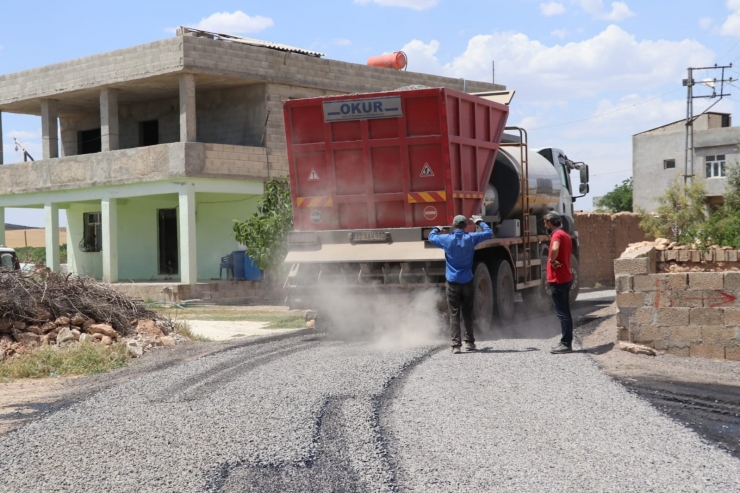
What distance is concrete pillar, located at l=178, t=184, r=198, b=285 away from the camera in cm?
2355

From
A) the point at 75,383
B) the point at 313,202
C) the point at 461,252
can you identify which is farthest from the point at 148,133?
the point at 461,252

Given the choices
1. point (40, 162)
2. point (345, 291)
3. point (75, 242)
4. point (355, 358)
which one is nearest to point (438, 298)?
point (345, 291)

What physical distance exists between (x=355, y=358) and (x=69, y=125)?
24.2m

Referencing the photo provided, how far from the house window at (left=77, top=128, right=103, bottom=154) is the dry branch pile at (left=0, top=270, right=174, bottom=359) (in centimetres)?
1806

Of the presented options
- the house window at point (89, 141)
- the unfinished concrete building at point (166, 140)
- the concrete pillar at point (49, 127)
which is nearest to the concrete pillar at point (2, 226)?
the unfinished concrete building at point (166, 140)

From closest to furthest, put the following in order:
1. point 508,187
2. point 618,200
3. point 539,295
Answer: point 508,187 < point 539,295 < point 618,200

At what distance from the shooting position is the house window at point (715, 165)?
55.6 metres

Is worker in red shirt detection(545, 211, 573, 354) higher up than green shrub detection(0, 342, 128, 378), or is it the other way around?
worker in red shirt detection(545, 211, 573, 354)

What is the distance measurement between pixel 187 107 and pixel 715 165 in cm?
4252

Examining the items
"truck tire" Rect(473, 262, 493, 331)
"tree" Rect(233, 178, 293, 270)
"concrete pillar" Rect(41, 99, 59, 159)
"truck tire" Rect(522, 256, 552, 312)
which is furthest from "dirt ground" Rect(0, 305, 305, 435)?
"concrete pillar" Rect(41, 99, 59, 159)

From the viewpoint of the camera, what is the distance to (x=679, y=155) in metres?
61.2

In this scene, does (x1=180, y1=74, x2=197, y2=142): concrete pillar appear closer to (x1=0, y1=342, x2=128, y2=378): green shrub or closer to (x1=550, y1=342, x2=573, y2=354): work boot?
(x1=0, y1=342, x2=128, y2=378): green shrub

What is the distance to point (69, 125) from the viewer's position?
1235 inches

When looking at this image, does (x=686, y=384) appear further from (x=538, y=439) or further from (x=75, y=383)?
(x=75, y=383)
